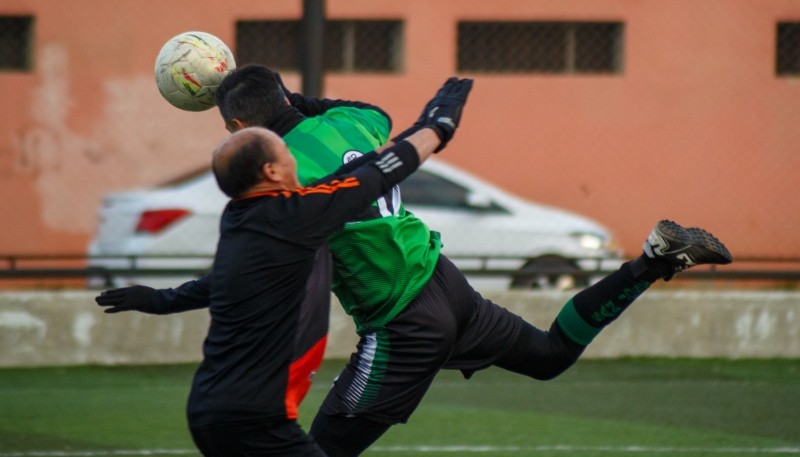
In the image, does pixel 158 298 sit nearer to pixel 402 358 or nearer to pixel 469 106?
pixel 402 358

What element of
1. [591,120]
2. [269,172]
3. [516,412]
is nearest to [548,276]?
[516,412]

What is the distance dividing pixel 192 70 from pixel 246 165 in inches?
51.6

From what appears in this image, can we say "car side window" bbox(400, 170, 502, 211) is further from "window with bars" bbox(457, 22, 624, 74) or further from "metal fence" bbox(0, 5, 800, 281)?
"window with bars" bbox(457, 22, 624, 74)

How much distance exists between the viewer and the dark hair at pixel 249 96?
188 inches

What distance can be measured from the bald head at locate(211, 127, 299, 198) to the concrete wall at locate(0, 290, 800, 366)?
5.75 m

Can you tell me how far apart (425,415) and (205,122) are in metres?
7.13

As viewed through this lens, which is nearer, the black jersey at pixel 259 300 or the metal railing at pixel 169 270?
the black jersey at pixel 259 300

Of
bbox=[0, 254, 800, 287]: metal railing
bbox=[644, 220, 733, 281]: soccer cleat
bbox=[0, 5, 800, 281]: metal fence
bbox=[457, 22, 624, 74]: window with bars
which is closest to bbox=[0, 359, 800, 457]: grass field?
bbox=[0, 254, 800, 287]: metal railing

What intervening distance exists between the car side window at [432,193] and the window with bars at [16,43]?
5298 mm

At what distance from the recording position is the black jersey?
417cm

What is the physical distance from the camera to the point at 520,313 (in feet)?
33.6

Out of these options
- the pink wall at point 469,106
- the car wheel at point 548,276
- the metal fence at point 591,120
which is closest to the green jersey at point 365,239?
the car wheel at point 548,276

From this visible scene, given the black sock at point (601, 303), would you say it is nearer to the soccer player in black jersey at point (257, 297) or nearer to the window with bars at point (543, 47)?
the soccer player in black jersey at point (257, 297)

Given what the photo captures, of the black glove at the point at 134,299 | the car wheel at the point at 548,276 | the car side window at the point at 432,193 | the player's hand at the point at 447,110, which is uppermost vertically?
the player's hand at the point at 447,110
